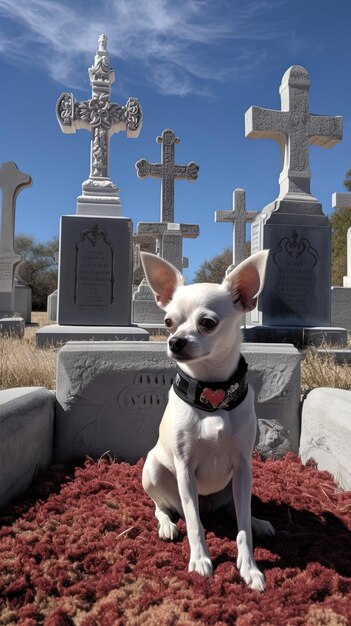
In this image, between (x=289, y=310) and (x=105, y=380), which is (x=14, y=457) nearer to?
(x=105, y=380)

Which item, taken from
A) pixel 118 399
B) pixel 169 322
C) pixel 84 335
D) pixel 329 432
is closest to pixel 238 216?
pixel 84 335

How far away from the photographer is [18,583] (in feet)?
5.41

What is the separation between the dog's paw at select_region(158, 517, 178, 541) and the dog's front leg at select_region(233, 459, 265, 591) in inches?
15.1

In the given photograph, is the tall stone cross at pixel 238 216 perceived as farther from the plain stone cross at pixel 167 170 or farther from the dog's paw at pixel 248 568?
the dog's paw at pixel 248 568

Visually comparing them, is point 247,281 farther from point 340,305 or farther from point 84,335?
point 340,305

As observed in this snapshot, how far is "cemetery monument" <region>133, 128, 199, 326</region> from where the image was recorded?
45.6 feet

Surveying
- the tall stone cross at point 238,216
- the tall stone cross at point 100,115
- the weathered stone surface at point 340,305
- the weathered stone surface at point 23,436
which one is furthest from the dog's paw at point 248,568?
the tall stone cross at point 238,216

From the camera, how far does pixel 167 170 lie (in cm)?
1416

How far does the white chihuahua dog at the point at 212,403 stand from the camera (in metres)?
1.63

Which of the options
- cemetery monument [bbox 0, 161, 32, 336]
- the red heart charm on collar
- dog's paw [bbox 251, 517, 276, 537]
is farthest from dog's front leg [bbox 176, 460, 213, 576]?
cemetery monument [bbox 0, 161, 32, 336]

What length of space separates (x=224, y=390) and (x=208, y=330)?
0.28 metres

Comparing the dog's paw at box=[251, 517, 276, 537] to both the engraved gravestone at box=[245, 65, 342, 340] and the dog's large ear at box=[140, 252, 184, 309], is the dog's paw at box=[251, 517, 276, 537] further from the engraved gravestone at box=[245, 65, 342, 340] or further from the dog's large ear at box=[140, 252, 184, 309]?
the engraved gravestone at box=[245, 65, 342, 340]

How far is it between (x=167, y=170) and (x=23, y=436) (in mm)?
12762

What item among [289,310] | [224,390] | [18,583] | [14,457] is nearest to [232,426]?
[224,390]
